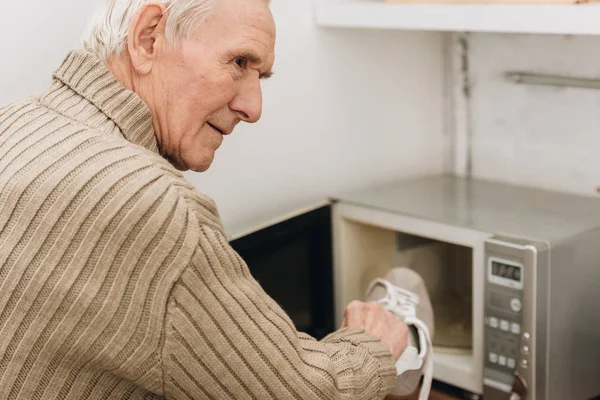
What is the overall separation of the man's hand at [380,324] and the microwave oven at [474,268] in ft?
0.81

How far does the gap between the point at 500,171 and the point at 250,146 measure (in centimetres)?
54

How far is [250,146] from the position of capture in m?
1.47

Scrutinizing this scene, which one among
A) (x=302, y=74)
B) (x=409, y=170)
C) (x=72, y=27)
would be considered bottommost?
(x=409, y=170)

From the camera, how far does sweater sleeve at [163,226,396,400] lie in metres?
0.77

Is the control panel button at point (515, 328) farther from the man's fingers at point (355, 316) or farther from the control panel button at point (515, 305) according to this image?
the man's fingers at point (355, 316)

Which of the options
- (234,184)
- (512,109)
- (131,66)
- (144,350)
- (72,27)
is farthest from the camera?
(512,109)

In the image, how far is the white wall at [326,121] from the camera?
1464mm

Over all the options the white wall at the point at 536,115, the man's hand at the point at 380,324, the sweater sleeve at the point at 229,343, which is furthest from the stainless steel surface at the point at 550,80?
the sweater sleeve at the point at 229,343

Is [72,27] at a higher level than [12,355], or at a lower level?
higher

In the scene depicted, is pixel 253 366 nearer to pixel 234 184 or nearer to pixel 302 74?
pixel 234 184

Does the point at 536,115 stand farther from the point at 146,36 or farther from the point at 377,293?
the point at 146,36

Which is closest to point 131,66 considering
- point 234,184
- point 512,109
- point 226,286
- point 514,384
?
point 226,286

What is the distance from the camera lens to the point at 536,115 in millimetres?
1613

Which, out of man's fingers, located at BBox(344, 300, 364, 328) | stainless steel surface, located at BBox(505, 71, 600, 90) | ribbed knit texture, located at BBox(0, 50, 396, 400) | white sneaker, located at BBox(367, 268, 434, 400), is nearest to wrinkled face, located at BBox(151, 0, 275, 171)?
ribbed knit texture, located at BBox(0, 50, 396, 400)
